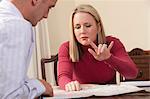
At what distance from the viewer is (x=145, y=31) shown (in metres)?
3.40

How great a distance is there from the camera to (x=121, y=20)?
11.2ft

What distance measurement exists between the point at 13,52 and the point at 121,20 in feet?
8.92

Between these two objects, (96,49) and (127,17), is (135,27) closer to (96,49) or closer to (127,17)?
(127,17)

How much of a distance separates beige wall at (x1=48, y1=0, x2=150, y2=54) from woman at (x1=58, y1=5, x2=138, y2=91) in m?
1.48

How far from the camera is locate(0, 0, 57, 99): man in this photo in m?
0.80

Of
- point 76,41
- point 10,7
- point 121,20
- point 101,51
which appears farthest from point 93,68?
point 121,20

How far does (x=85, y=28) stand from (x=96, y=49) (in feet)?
1.11

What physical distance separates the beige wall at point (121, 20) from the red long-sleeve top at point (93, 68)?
1.48 meters

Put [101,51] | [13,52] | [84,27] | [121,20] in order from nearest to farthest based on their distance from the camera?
[13,52]
[101,51]
[84,27]
[121,20]

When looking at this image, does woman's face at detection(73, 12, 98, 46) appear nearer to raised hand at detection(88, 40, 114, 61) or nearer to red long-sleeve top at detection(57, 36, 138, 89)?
red long-sleeve top at detection(57, 36, 138, 89)

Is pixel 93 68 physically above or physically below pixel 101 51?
below

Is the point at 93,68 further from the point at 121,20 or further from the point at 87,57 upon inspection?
the point at 121,20

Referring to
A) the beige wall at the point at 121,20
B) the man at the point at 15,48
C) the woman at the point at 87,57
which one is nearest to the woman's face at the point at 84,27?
the woman at the point at 87,57

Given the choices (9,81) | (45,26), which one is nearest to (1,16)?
(9,81)
